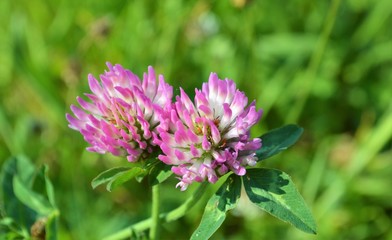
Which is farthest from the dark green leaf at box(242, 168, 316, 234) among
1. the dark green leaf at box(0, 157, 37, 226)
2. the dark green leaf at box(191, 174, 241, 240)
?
the dark green leaf at box(0, 157, 37, 226)

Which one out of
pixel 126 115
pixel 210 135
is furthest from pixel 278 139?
pixel 126 115

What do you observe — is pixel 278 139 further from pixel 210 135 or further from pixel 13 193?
pixel 13 193

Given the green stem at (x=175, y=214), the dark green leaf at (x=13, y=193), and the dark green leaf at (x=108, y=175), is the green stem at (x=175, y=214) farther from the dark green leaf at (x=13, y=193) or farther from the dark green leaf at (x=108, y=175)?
the dark green leaf at (x=13, y=193)

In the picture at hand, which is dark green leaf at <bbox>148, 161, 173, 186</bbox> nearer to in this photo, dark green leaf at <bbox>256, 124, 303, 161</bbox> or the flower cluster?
the flower cluster

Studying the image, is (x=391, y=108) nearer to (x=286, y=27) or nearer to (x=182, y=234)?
(x=286, y=27)

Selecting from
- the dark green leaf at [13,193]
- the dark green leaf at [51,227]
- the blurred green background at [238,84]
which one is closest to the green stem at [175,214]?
the dark green leaf at [51,227]

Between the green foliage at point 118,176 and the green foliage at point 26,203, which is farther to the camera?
the green foliage at point 26,203

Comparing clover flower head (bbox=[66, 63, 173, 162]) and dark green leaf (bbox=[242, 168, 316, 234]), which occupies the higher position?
clover flower head (bbox=[66, 63, 173, 162])
